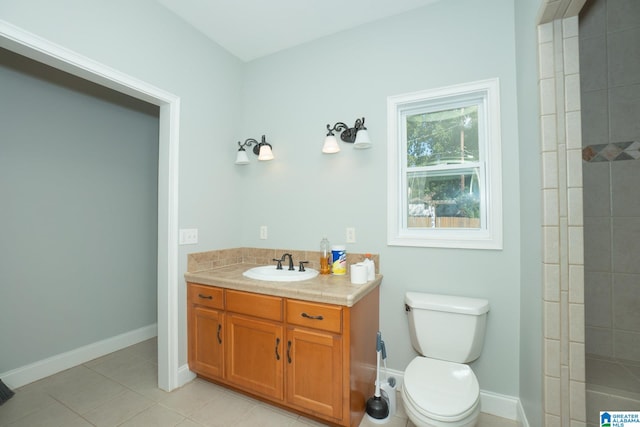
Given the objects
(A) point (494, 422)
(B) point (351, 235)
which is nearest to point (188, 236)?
(B) point (351, 235)

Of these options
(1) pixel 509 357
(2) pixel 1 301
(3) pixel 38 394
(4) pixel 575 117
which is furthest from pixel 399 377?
(2) pixel 1 301

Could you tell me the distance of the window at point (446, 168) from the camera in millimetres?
1815

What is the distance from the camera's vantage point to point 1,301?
2039mm

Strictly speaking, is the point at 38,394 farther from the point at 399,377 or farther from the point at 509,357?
the point at 509,357

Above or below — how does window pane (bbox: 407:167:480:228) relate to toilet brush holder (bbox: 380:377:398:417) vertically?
above

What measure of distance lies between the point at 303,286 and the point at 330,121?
1.37 meters

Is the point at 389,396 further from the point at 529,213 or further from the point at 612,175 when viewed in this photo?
the point at 612,175

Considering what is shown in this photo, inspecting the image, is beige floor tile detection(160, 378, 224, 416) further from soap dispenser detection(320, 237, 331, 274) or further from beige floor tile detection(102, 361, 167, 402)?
soap dispenser detection(320, 237, 331, 274)

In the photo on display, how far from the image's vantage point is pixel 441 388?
1.39 m

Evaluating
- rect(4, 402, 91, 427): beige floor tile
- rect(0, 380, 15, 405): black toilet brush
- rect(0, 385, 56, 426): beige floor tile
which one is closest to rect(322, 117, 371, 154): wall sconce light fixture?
rect(4, 402, 91, 427): beige floor tile

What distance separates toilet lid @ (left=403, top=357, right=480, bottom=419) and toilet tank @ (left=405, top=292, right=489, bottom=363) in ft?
0.35

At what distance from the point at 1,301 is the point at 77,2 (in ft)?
7.10

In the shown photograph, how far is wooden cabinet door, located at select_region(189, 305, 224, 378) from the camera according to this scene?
1.99 m

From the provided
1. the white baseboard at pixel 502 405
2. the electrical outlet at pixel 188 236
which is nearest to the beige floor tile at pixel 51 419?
the electrical outlet at pixel 188 236
